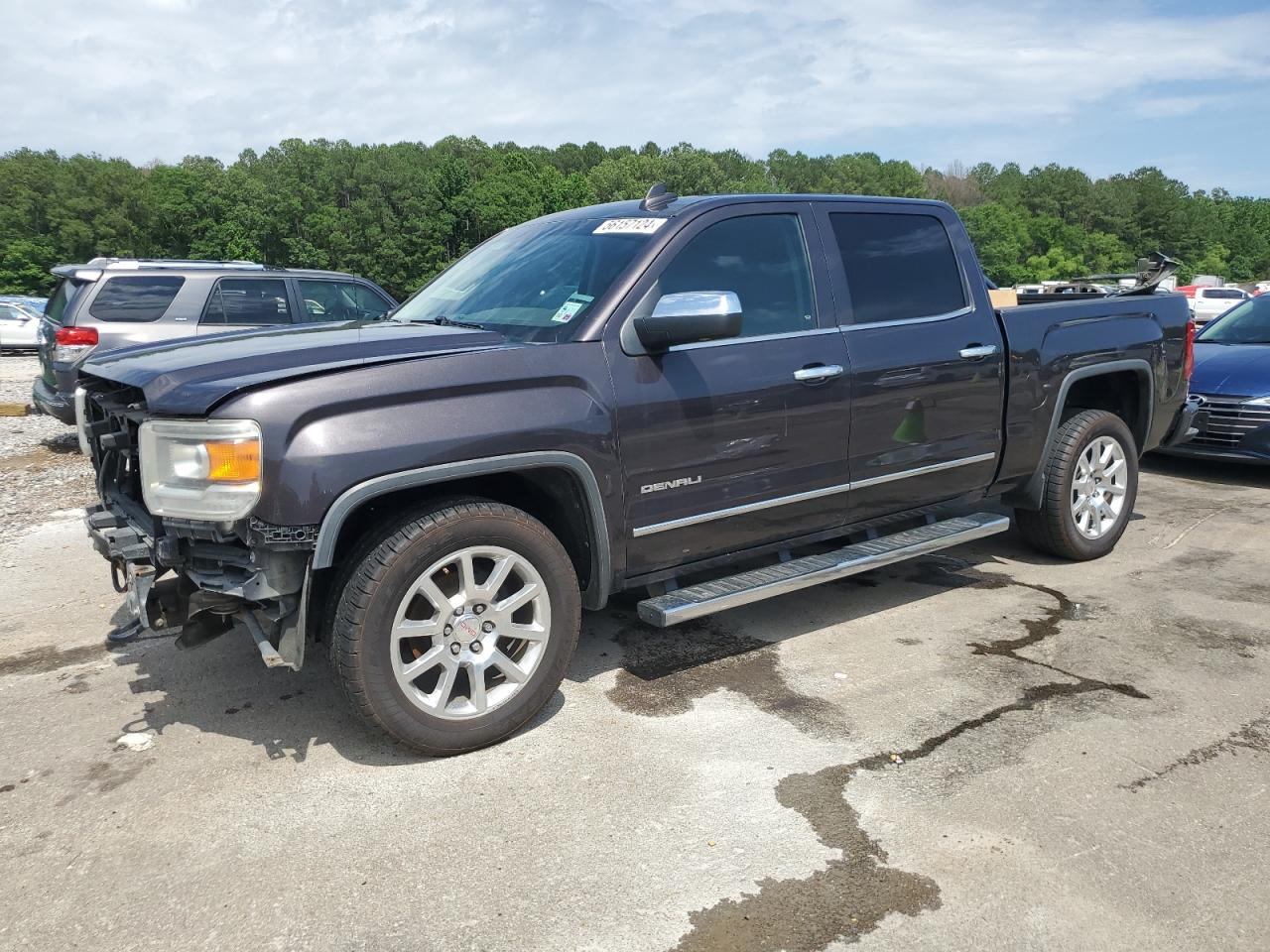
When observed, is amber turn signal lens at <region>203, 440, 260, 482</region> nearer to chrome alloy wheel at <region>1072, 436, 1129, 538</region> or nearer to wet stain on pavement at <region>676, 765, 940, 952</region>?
wet stain on pavement at <region>676, 765, 940, 952</region>

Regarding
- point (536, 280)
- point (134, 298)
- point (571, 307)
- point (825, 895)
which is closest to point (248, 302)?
point (134, 298)

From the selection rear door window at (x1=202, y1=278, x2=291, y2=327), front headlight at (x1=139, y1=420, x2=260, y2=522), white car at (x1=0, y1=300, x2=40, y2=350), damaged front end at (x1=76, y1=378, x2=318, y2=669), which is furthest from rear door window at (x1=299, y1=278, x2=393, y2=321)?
white car at (x1=0, y1=300, x2=40, y2=350)

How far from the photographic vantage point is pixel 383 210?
2958 inches

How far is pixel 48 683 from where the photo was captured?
13.3 ft

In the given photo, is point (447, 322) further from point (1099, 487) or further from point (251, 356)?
point (1099, 487)

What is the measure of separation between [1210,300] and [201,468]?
40.7 m

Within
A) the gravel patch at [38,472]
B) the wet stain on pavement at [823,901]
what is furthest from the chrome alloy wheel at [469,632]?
the gravel patch at [38,472]

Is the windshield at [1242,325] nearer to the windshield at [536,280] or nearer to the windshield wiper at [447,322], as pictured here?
the windshield at [536,280]

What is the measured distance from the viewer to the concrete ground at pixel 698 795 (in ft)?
8.26

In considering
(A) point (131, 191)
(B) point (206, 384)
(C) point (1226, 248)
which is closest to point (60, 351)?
(B) point (206, 384)

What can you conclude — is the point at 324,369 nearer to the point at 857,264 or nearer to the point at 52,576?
the point at 857,264

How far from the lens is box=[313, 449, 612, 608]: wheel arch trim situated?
2.99 metres

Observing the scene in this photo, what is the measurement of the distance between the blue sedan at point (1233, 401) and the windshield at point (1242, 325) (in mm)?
129

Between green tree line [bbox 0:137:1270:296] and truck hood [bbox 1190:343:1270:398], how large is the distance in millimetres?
59125
